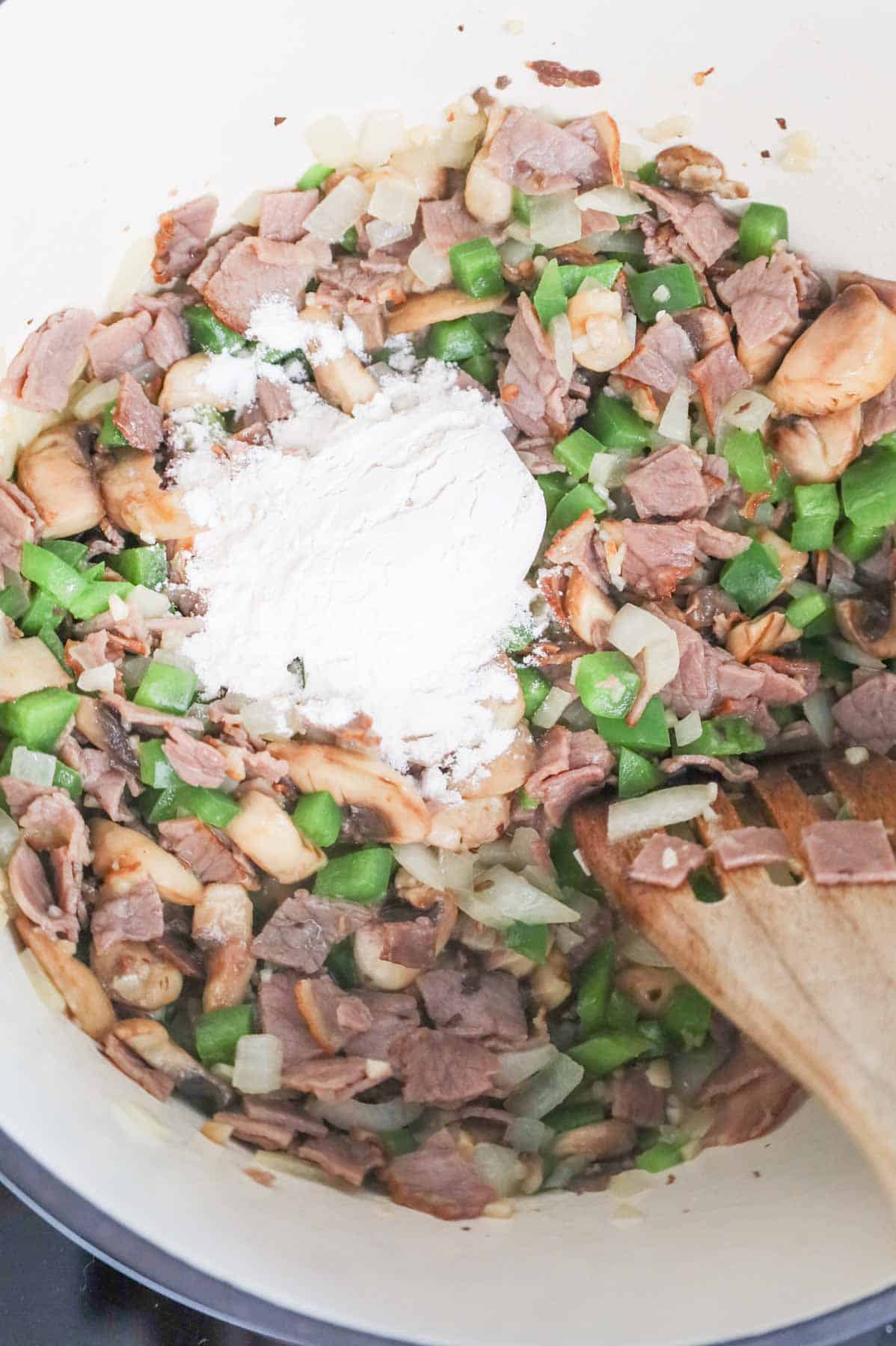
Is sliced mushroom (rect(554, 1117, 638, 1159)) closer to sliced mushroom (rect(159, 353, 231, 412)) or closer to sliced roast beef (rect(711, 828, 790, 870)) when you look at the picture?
sliced roast beef (rect(711, 828, 790, 870))

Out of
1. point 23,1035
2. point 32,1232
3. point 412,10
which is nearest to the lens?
point 23,1035

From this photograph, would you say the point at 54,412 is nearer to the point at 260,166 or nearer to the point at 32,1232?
the point at 260,166

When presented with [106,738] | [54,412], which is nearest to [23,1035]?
[106,738]

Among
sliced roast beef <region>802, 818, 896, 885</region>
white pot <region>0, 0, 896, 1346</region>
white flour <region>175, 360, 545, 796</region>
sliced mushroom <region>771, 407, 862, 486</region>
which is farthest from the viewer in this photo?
sliced mushroom <region>771, 407, 862, 486</region>

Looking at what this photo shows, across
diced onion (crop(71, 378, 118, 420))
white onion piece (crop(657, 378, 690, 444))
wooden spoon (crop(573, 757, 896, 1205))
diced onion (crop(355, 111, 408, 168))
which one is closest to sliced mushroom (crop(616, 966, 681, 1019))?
wooden spoon (crop(573, 757, 896, 1205))

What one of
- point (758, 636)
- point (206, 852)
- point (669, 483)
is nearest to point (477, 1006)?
point (206, 852)

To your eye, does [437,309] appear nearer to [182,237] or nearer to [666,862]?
[182,237]
